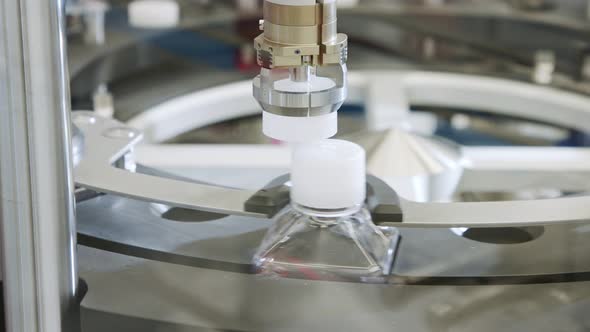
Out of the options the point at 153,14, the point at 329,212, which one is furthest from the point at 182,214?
the point at 153,14

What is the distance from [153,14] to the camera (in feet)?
5.00

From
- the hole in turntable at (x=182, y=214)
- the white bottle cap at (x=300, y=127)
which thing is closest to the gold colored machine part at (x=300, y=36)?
the white bottle cap at (x=300, y=127)

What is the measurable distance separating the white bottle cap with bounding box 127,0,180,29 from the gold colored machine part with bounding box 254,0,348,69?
39.1 inches

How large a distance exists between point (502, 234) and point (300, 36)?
0.21 metres

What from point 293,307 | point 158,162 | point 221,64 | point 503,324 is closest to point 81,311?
point 293,307

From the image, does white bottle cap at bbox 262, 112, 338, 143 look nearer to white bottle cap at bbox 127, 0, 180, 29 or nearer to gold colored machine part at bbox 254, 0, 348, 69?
gold colored machine part at bbox 254, 0, 348, 69

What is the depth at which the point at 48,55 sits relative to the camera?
491 millimetres

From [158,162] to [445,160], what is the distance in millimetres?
335

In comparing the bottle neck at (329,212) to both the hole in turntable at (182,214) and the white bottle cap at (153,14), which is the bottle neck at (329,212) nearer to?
the hole in turntable at (182,214)

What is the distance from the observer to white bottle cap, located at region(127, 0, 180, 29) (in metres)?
1.52

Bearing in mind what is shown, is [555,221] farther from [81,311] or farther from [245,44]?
[245,44]

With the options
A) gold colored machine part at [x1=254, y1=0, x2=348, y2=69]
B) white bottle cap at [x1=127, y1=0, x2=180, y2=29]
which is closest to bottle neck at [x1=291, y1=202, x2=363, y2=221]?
gold colored machine part at [x1=254, y1=0, x2=348, y2=69]

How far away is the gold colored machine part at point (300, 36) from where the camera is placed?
0.54m

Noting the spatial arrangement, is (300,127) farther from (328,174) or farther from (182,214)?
(182,214)
